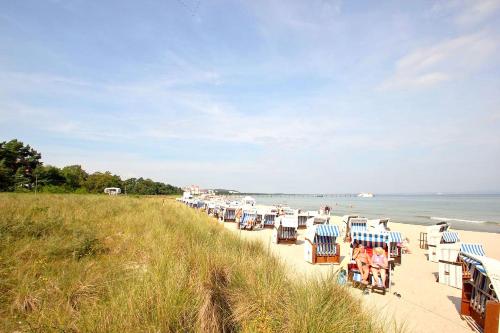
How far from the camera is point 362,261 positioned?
279 inches

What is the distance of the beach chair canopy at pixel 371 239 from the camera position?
7575mm

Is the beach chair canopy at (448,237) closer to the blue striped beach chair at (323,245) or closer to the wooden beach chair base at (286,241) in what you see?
the blue striped beach chair at (323,245)

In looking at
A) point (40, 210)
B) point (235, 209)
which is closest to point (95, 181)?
point (235, 209)

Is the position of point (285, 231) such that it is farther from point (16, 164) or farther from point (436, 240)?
point (16, 164)

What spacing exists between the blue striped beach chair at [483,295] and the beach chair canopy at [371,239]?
213cm

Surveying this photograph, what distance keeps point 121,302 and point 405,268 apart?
896 centimetres

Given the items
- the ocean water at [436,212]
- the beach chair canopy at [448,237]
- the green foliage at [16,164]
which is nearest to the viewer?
the beach chair canopy at [448,237]

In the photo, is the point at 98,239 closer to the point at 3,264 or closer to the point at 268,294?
the point at 3,264

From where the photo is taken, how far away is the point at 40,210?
10898mm

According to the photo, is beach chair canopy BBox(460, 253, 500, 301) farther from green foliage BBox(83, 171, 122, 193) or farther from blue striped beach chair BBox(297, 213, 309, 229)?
green foliage BBox(83, 171, 122, 193)

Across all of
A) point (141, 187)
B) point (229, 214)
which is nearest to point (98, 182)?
point (141, 187)

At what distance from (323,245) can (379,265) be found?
2.74 metres

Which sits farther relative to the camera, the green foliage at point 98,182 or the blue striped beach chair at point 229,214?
the green foliage at point 98,182

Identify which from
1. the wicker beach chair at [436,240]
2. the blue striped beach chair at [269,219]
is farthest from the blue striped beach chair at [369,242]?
the blue striped beach chair at [269,219]
